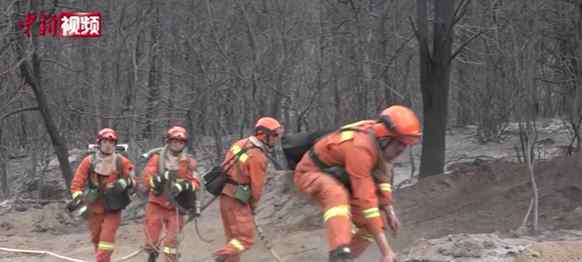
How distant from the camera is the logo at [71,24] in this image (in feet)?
55.4

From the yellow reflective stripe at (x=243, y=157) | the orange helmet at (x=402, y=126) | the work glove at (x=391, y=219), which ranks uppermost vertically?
the orange helmet at (x=402, y=126)

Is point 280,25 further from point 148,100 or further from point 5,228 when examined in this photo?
point 5,228

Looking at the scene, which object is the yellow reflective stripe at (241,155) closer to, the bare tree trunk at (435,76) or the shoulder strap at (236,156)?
the shoulder strap at (236,156)

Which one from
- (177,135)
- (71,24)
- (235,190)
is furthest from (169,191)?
(71,24)

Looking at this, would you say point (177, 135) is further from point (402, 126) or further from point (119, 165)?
point (402, 126)

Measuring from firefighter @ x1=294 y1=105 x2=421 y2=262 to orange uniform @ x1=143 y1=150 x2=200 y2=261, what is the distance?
3.09 metres

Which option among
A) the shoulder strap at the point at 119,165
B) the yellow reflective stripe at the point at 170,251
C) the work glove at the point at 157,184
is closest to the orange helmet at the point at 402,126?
the work glove at the point at 157,184

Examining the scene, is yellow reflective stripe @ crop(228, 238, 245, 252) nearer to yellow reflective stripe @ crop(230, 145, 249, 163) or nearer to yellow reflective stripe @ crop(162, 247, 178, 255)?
yellow reflective stripe @ crop(230, 145, 249, 163)

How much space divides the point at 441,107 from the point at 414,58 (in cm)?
810

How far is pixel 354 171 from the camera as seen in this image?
19.2 ft

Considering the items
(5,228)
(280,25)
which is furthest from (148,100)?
(5,228)

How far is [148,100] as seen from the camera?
19.7 m

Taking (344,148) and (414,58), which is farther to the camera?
(414,58)

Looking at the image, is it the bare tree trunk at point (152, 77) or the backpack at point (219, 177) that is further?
the bare tree trunk at point (152, 77)
